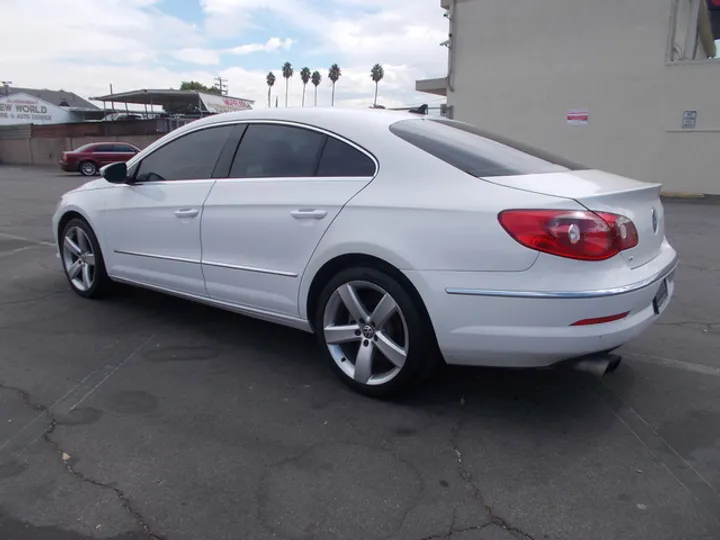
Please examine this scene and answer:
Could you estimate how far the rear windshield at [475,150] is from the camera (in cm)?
313

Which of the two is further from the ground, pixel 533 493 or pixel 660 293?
pixel 660 293

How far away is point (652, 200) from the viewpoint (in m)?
3.24

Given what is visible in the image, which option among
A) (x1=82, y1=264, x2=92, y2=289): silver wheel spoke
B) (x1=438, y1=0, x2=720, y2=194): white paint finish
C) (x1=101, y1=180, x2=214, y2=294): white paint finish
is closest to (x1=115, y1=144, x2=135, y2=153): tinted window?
(x1=438, y1=0, x2=720, y2=194): white paint finish

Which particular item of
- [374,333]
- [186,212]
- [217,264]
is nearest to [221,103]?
[186,212]

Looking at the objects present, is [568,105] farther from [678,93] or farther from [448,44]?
[448,44]

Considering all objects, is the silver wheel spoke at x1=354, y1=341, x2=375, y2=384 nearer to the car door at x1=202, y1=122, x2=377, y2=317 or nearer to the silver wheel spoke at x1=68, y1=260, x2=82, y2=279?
the car door at x1=202, y1=122, x2=377, y2=317

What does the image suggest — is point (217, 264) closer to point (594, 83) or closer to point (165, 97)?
point (594, 83)

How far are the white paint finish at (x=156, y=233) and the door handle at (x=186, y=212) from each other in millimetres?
14

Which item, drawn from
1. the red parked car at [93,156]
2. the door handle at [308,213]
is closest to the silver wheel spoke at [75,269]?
the door handle at [308,213]

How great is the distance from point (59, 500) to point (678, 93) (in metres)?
18.5

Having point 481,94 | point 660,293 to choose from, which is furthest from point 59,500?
point 481,94

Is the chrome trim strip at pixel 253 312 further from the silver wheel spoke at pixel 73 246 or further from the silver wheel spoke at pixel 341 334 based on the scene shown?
the silver wheel spoke at pixel 73 246

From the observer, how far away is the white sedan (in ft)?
8.89

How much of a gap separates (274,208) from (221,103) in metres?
43.3
